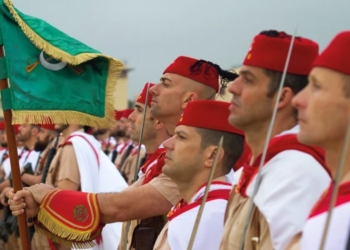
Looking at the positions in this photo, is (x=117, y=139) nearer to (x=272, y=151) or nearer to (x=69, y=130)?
(x=69, y=130)

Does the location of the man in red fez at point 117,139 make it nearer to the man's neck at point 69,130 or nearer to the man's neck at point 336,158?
the man's neck at point 69,130

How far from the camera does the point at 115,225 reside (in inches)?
291

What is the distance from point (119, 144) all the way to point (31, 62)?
36.0 feet

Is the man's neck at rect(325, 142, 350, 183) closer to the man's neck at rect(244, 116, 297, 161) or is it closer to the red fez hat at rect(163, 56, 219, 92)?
the man's neck at rect(244, 116, 297, 161)

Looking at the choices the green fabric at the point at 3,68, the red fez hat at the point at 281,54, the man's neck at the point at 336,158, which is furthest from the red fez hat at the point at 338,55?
the green fabric at the point at 3,68

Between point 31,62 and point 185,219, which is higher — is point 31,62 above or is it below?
above

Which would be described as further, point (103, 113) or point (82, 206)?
point (103, 113)

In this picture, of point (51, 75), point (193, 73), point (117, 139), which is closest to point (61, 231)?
point (51, 75)

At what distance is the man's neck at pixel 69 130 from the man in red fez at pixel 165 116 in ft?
10.4

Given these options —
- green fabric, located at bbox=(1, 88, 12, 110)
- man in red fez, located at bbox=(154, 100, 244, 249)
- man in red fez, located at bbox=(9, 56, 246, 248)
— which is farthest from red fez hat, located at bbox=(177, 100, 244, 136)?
green fabric, located at bbox=(1, 88, 12, 110)

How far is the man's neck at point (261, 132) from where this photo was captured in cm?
352

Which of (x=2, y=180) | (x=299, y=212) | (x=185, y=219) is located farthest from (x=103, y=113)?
(x=2, y=180)

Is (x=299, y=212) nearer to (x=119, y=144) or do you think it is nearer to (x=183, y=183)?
(x=183, y=183)

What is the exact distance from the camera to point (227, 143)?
446 cm
